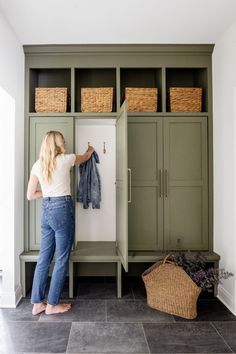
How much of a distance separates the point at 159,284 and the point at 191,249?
27.0 inches

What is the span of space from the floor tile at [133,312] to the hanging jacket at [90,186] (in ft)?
3.85

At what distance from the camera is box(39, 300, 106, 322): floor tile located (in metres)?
2.60

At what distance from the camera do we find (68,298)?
3021 millimetres

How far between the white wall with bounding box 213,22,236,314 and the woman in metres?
1.60

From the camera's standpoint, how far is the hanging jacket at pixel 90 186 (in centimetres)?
348

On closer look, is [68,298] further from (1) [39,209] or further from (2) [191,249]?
(2) [191,249]

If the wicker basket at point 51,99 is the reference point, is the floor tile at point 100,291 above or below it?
below

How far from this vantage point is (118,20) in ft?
8.78

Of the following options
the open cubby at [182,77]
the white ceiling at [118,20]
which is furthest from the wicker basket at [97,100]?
the open cubby at [182,77]

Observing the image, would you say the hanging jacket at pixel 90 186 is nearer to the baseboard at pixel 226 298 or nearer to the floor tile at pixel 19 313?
the floor tile at pixel 19 313

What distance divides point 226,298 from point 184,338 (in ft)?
2.72

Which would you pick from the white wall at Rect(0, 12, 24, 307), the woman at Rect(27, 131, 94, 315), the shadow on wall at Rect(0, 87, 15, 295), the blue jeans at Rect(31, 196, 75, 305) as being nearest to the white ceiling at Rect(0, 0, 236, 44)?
the white wall at Rect(0, 12, 24, 307)

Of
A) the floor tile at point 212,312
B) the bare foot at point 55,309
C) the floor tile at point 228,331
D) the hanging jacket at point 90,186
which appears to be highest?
the hanging jacket at point 90,186

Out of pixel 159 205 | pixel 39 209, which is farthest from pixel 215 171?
pixel 39 209
